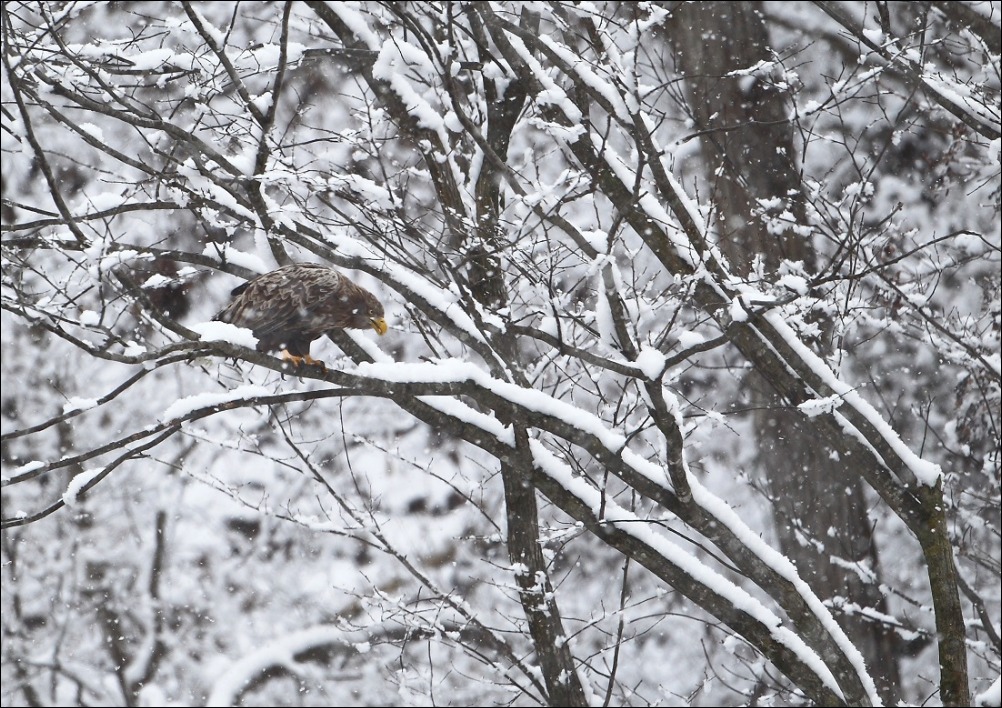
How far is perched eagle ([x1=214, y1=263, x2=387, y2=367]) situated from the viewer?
13.0ft

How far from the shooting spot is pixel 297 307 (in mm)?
4000

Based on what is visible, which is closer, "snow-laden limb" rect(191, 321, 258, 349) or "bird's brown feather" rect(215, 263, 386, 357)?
"snow-laden limb" rect(191, 321, 258, 349)

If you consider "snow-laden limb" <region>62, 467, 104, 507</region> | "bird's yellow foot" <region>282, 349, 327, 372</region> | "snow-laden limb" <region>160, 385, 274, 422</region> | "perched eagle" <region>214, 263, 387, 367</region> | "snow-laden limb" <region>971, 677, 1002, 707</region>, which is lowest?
"snow-laden limb" <region>971, 677, 1002, 707</region>

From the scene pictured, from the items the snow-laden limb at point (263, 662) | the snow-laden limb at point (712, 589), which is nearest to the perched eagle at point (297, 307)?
the snow-laden limb at point (712, 589)

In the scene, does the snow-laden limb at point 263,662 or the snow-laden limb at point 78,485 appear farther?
the snow-laden limb at point 263,662

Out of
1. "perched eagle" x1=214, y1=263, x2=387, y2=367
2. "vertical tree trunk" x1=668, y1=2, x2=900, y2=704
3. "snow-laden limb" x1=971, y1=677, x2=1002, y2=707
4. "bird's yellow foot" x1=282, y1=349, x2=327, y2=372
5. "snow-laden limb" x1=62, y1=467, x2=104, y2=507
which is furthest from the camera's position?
"vertical tree trunk" x1=668, y1=2, x2=900, y2=704

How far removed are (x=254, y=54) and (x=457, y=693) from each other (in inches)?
305

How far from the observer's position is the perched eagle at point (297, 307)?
3.95m

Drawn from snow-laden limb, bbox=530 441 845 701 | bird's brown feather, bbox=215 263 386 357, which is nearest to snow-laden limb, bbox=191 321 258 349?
bird's brown feather, bbox=215 263 386 357

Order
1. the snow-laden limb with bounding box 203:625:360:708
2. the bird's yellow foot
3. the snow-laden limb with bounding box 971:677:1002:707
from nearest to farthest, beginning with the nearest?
the bird's yellow foot < the snow-laden limb with bounding box 971:677:1002:707 < the snow-laden limb with bounding box 203:625:360:708

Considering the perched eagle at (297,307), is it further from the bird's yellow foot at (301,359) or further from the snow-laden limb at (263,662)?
the snow-laden limb at (263,662)

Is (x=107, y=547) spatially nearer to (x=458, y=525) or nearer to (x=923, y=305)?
(x=458, y=525)

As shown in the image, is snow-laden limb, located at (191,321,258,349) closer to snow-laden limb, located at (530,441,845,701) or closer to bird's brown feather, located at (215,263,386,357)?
bird's brown feather, located at (215,263,386,357)

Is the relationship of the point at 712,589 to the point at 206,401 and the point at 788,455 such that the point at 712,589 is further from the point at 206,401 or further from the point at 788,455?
the point at 788,455
